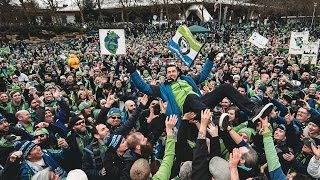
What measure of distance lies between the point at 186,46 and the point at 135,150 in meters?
3.96

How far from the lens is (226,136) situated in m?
3.56

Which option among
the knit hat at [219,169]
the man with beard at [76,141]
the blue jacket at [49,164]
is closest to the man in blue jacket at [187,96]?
Result: the man with beard at [76,141]

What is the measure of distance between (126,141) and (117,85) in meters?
5.48

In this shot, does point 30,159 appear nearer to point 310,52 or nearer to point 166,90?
point 166,90

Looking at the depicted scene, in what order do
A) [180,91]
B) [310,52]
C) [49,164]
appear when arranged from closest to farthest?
[49,164], [180,91], [310,52]

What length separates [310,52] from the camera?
40.3 feet

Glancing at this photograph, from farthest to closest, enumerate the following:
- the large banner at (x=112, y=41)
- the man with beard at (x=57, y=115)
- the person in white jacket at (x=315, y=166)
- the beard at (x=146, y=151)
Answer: the large banner at (x=112, y=41) → the man with beard at (x=57, y=115) → the person in white jacket at (x=315, y=166) → the beard at (x=146, y=151)

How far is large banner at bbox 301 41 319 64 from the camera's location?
1212cm

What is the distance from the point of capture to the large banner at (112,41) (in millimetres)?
11969

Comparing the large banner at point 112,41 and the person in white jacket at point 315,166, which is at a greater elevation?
the large banner at point 112,41

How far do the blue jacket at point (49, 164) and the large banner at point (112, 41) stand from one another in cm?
797

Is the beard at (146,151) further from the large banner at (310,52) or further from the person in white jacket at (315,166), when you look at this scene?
the large banner at (310,52)

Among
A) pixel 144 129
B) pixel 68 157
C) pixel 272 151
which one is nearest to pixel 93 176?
pixel 68 157

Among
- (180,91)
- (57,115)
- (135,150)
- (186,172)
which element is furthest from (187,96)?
(57,115)
